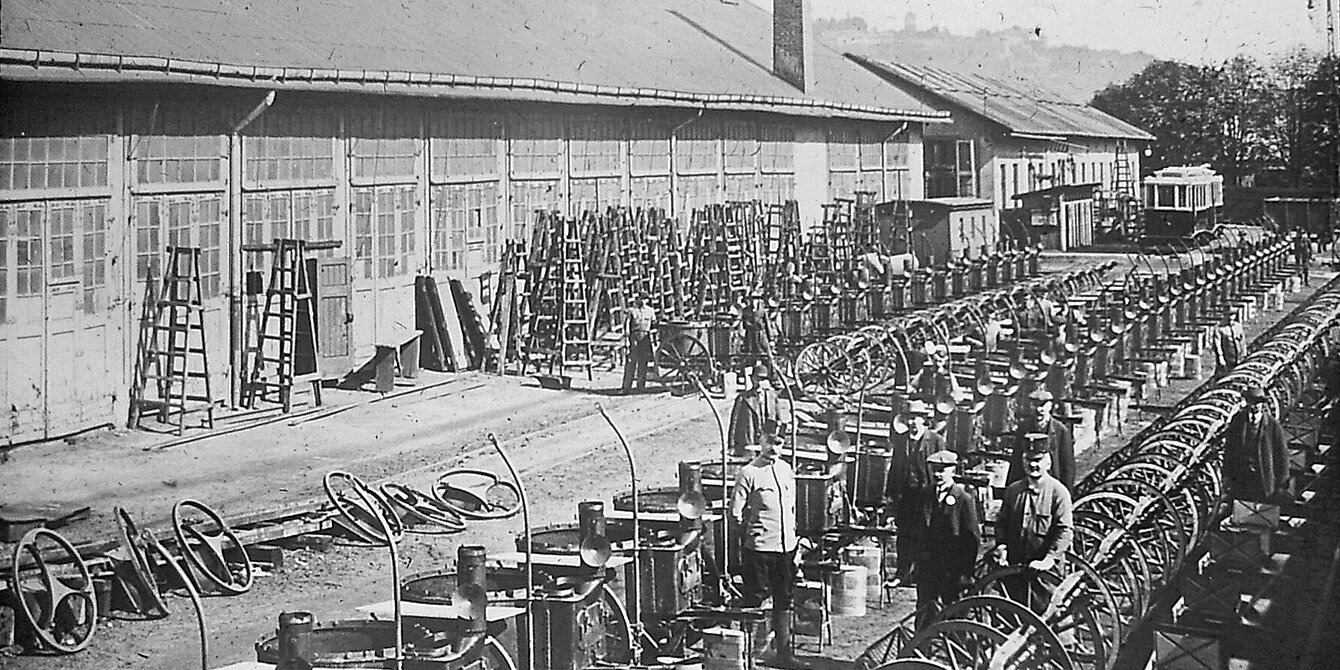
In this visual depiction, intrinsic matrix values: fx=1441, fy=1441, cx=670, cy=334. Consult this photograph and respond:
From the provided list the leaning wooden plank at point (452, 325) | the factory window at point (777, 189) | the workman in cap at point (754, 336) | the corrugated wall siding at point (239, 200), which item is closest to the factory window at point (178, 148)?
the corrugated wall siding at point (239, 200)

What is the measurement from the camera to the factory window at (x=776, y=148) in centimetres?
1695

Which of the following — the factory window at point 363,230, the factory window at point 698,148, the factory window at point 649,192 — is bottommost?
the factory window at point 363,230

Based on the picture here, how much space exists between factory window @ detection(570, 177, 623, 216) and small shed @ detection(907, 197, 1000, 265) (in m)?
11.4

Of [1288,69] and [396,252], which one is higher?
[1288,69]

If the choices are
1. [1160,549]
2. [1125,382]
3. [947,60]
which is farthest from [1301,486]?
[947,60]

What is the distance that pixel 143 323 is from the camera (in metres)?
7.95

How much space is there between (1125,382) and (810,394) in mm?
3845

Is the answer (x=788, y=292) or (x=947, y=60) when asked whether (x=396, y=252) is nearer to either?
(x=788, y=292)

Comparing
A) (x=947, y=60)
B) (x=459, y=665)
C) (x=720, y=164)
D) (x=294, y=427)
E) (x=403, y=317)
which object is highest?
(x=947, y=60)

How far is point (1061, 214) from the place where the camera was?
86.9ft

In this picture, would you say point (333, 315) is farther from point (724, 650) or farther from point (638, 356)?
point (724, 650)

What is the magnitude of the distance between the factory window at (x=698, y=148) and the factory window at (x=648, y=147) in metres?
0.22

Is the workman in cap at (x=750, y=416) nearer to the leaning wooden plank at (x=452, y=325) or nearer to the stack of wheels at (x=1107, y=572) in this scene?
the leaning wooden plank at (x=452, y=325)

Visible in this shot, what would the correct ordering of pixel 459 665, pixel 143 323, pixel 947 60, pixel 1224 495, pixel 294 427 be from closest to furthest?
pixel 459 665 < pixel 143 323 < pixel 294 427 < pixel 1224 495 < pixel 947 60
